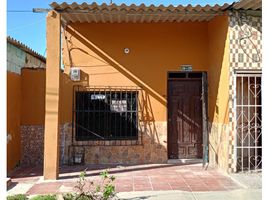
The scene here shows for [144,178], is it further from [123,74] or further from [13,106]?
[13,106]

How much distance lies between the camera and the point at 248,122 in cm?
741

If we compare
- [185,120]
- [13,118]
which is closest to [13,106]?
[13,118]

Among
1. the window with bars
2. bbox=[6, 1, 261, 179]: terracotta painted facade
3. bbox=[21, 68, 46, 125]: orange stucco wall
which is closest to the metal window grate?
bbox=[6, 1, 261, 179]: terracotta painted facade

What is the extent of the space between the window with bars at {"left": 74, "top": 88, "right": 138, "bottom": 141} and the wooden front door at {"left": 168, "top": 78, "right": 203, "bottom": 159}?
3.36 feet

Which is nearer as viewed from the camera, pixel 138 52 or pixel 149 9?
pixel 149 9

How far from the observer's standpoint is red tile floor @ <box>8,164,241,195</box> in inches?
246

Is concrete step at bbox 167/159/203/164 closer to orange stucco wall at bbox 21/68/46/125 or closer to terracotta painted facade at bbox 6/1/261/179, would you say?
terracotta painted facade at bbox 6/1/261/179

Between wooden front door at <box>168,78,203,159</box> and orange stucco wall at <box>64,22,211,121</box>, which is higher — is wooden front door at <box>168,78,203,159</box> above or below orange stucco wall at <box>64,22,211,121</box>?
below

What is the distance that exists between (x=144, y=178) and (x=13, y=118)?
3.75m

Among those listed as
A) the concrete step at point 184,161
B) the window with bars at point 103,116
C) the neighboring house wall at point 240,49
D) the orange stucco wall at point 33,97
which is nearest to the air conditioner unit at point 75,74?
the window with bars at point 103,116

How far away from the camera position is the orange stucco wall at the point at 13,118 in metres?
7.96

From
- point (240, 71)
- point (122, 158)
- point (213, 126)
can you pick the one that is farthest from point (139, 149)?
point (240, 71)

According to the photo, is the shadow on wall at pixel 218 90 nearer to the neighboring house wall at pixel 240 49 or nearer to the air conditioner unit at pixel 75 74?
the neighboring house wall at pixel 240 49

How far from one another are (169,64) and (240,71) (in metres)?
2.18
